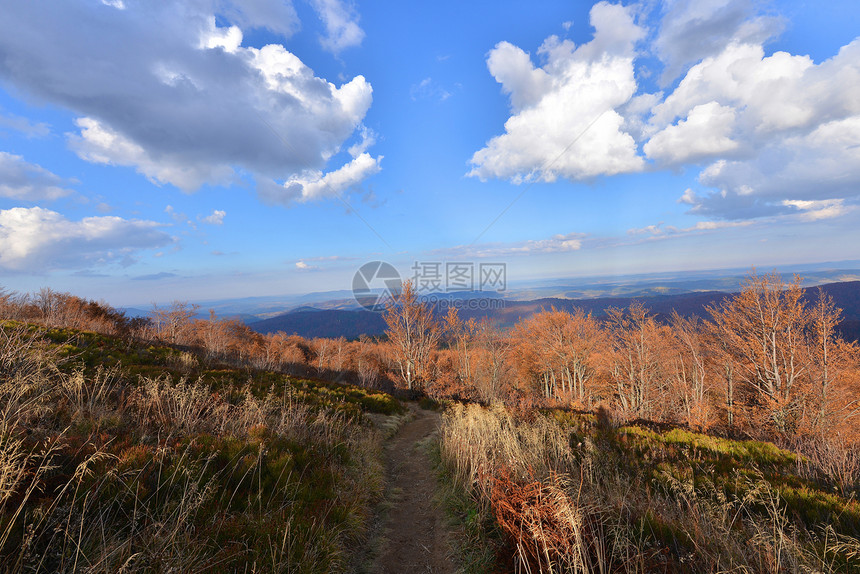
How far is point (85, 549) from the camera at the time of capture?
246cm

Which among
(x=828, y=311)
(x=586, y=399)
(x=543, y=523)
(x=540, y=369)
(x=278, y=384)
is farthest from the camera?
(x=540, y=369)

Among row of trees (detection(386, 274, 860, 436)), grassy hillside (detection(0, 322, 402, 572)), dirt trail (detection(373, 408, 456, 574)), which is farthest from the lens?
row of trees (detection(386, 274, 860, 436))

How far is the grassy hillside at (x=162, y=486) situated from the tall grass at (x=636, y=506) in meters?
2.28

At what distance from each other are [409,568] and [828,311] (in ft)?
115

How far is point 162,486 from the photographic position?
335 centimetres

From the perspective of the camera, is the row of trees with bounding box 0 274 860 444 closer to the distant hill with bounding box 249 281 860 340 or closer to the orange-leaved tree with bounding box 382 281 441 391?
the orange-leaved tree with bounding box 382 281 441 391

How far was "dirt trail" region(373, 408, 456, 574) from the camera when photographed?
443cm

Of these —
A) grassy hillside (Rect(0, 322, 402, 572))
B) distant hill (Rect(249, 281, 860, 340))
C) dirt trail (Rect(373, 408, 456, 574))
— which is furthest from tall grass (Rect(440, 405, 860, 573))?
distant hill (Rect(249, 281, 860, 340))

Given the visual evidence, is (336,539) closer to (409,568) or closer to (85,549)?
(409,568)

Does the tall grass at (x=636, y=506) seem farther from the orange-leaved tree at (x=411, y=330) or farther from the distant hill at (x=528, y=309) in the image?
the distant hill at (x=528, y=309)

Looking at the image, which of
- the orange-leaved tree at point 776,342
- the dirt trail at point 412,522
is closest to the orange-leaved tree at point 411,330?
the dirt trail at point 412,522

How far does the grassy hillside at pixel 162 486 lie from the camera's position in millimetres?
2436

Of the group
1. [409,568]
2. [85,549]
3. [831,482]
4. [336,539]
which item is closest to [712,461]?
[831,482]

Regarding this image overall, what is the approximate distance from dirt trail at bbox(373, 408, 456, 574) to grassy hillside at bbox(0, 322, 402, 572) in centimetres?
50
